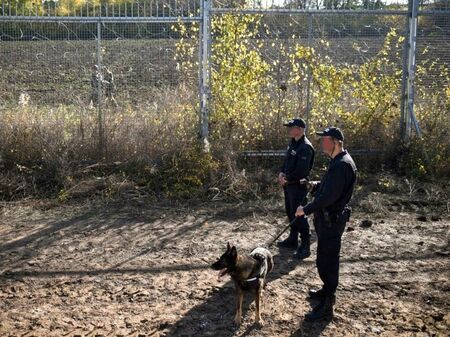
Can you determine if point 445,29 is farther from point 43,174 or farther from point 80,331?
point 80,331

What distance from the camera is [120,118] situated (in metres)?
10.8

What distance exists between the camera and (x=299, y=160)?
7316 millimetres

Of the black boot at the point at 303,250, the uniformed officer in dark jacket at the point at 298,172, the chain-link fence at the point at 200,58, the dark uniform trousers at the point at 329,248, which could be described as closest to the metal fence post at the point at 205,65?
the chain-link fence at the point at 200,58

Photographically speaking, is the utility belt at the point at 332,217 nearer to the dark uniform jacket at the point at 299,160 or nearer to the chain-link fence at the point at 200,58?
the dark uniform jacket at the point at 299,160

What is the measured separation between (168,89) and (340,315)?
21.0 ft

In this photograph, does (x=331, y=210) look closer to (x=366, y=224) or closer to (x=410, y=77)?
(x=366, y=224)

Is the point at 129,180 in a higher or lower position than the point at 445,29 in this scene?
lower

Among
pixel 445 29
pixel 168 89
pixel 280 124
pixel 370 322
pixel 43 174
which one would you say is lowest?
pixel 370 322

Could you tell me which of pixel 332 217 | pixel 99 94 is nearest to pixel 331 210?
pixel 332 217

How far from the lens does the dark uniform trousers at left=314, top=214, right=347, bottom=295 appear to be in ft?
18.4

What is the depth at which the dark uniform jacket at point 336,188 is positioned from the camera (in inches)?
216

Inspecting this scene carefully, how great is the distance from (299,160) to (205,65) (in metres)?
3.87

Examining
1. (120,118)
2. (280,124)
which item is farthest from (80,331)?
(280,124)

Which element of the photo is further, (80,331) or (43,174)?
(43,174)
